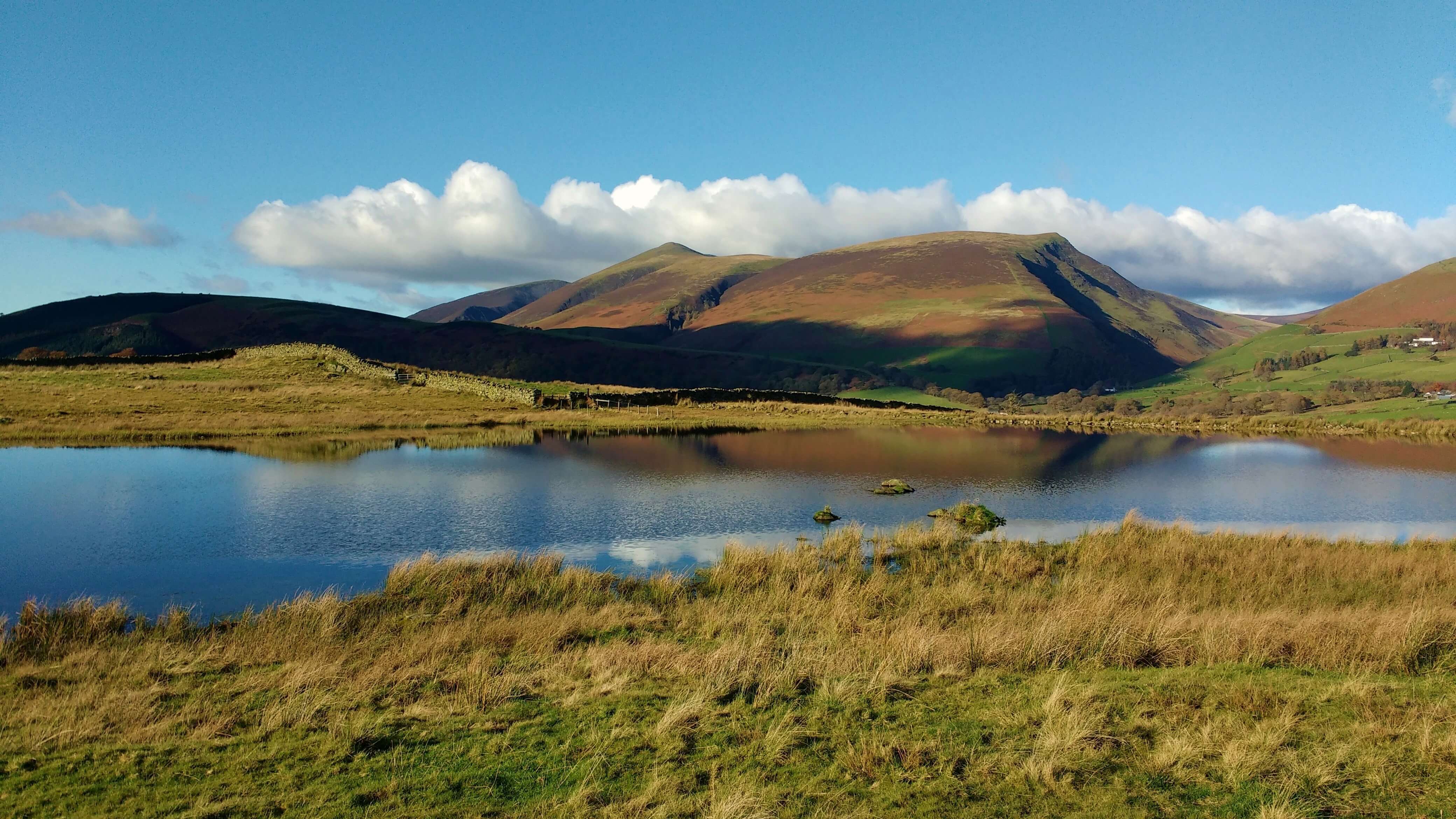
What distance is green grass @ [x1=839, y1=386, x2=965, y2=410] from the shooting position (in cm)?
12538

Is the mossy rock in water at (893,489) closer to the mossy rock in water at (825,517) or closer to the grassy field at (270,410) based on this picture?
the mossy rock in water at (825,517)

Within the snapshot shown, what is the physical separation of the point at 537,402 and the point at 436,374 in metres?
16.0

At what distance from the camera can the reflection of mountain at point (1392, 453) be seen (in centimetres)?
4769

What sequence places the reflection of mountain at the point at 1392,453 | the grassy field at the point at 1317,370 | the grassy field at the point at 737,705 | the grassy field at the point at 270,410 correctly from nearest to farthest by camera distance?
the grassy field at the point at 737,705, the reflection of mountain at the point at 1392,453, the grassy field at the point at 270,410, the grassy field at the point at 1317,370

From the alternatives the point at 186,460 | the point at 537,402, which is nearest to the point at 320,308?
the point at 537,402

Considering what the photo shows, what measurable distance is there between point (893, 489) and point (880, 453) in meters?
17.0

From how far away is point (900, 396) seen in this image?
134 m

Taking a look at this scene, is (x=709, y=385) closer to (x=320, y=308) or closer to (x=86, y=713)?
(x=320, y=308)

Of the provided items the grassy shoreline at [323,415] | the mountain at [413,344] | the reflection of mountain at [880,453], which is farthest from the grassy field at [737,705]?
the mountain at [413,344]

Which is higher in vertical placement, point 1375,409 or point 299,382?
point 299,382

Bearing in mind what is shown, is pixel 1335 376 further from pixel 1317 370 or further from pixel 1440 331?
pixel 1440 331

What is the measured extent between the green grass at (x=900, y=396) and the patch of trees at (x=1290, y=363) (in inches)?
2707

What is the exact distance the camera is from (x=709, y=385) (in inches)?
6250

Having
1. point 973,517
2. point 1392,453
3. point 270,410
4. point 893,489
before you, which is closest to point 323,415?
point 270,410
